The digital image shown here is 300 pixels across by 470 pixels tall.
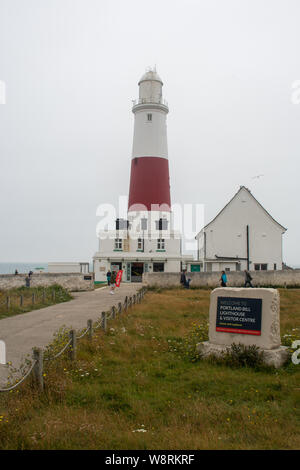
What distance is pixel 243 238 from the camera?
126 ft

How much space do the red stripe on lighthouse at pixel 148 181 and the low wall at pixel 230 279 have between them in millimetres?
10292

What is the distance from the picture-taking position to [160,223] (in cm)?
4106

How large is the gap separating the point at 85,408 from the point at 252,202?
34.3m

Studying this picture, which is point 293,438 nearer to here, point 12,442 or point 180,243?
point 12,442

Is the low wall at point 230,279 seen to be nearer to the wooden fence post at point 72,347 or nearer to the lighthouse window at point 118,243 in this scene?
the lighthouse window at point 118,243

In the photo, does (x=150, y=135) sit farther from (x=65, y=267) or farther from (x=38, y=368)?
(x=38, y=368)

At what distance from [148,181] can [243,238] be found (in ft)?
32.3

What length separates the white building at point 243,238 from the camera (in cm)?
3784

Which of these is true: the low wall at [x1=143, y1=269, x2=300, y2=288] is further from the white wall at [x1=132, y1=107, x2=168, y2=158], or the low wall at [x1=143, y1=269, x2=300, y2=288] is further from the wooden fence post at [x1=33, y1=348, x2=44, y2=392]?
the wooden fence post at [x1=33, y1=348, x2=44, y2=392]

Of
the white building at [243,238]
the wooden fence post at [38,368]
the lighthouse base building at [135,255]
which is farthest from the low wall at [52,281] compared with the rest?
the wooden fence post at [38,368]

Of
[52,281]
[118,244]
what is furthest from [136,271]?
[52,281]

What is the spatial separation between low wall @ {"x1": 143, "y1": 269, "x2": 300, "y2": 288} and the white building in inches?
275

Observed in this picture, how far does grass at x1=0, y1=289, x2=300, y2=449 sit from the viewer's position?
546cm
